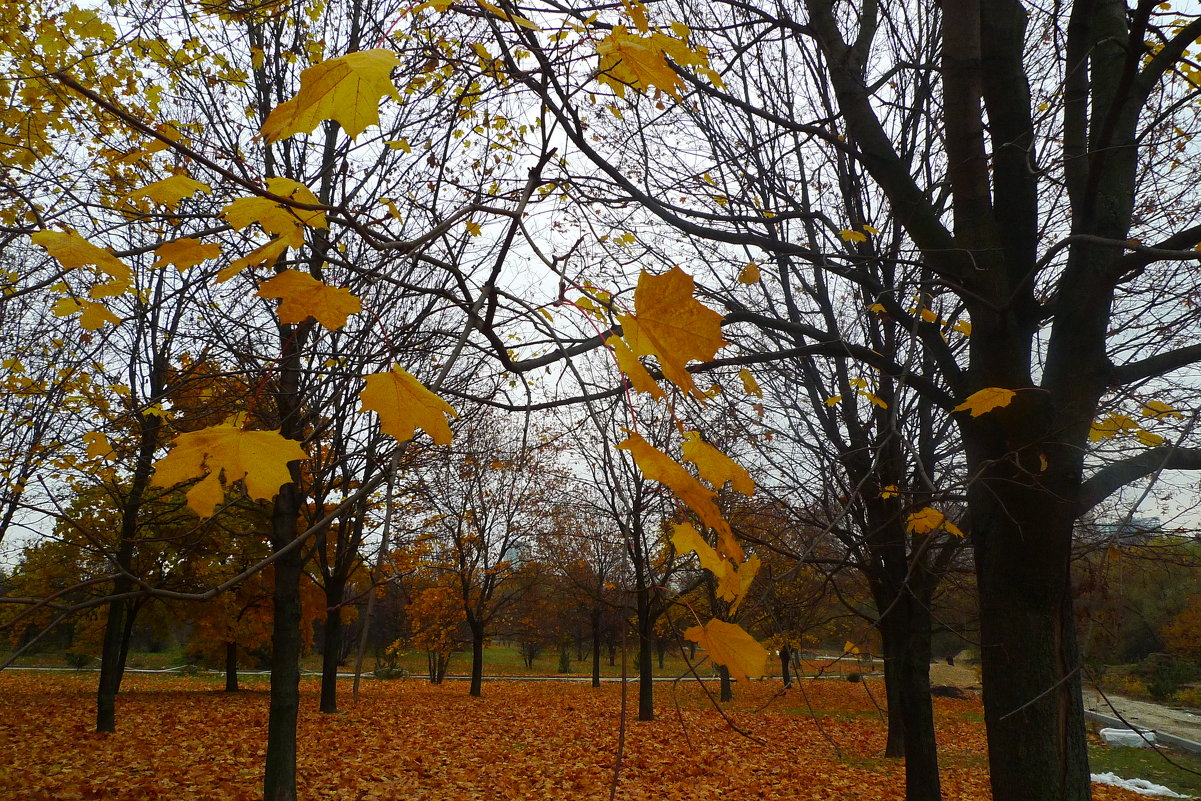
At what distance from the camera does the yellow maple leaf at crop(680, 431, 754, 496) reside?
0.91 meters

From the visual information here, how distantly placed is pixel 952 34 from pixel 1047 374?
1.39 m

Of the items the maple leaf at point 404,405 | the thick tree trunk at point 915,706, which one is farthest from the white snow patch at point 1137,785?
the maple leaf at point 404,405

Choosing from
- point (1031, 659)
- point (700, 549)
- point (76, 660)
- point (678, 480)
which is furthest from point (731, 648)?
point (76, 660)

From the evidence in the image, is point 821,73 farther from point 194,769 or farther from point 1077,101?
point 194,769

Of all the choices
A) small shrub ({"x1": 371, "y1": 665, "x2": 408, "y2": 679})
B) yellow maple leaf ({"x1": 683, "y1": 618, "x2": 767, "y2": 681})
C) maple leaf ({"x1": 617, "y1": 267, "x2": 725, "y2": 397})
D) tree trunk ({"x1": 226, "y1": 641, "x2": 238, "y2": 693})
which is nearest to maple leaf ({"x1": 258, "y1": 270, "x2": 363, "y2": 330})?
maple leaf ({"x1": 617, "y1": 267, "x2": 725, "y2": 397})

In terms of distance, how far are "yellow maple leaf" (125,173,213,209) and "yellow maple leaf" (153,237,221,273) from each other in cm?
10

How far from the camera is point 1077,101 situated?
241 cm

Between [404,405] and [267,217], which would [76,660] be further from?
[404,405]

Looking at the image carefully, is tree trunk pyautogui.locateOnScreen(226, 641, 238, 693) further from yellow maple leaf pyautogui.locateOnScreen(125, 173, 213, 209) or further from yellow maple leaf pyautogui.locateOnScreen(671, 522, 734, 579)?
yellow maple leaf pyautogui.locateOnScreen(671, 522, 734, 579)

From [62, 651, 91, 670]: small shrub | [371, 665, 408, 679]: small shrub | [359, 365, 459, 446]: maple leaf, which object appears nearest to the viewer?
[359, 365, 459, 446]: maple leaf

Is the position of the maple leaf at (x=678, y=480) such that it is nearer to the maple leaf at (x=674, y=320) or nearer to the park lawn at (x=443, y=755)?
the maple leaf at (x=674, y=320)

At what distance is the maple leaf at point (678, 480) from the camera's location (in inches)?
28.7

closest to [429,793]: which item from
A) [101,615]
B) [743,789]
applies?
[743,789]

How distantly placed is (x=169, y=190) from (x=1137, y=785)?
14.9 m
